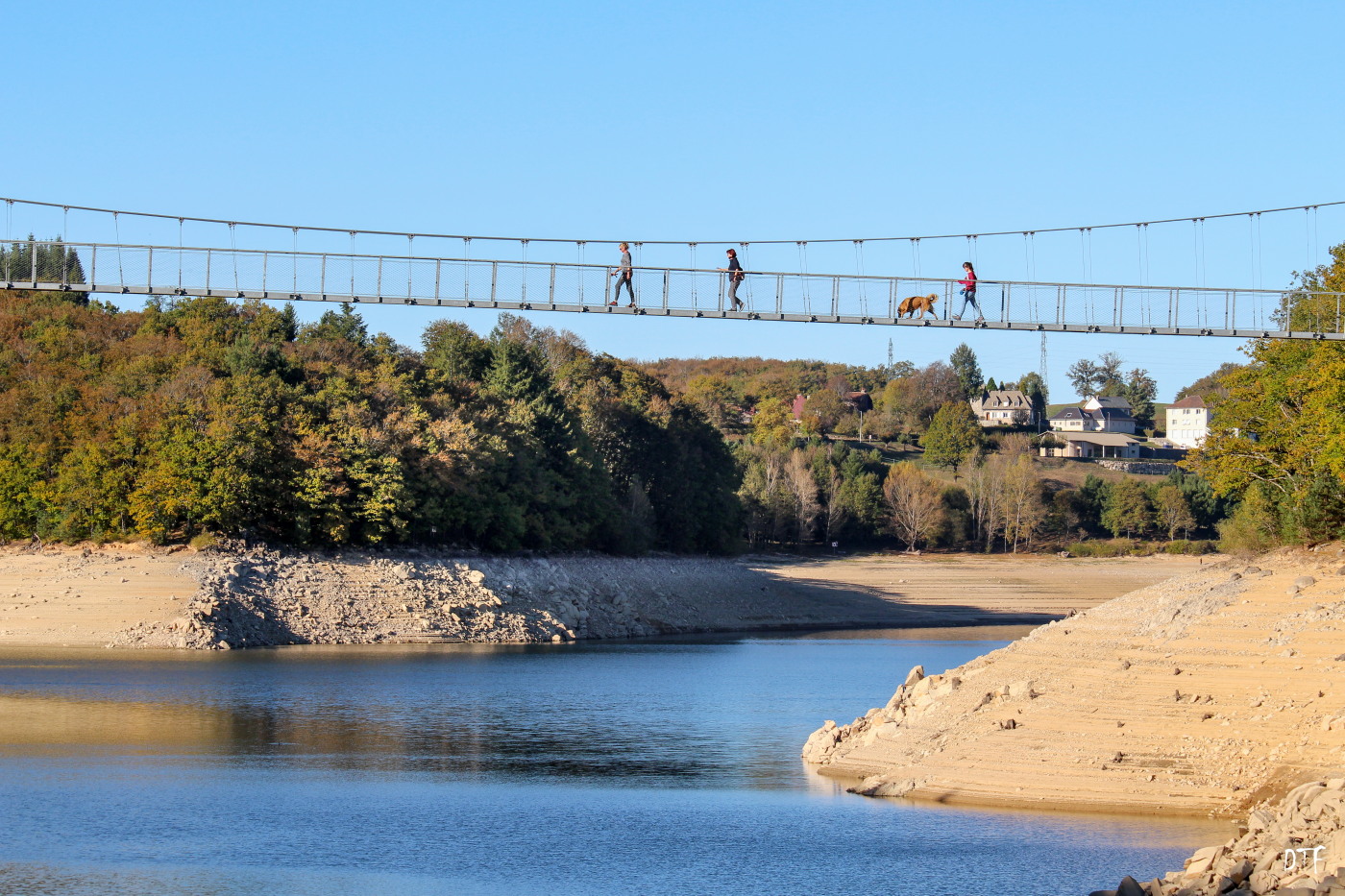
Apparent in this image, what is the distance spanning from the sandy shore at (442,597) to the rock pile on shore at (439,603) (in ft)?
0.21

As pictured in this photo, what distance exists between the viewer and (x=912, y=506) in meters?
96.4

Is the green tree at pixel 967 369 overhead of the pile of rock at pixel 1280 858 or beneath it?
overhead

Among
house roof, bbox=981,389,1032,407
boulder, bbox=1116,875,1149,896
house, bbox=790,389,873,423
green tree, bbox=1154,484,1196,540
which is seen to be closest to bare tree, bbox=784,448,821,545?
green tree, bbox=1154,484,1196,540

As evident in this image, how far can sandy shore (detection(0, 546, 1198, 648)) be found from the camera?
156 feet

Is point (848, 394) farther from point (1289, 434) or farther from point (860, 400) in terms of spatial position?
point (1289, 434)

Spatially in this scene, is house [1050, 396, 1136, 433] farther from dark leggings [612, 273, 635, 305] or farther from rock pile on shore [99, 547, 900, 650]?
dark leggings [612, 273, 635, 305]

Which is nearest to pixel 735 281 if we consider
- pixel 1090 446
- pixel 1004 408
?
pixel 1090 446

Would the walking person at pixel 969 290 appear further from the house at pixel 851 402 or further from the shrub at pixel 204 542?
the house at pixel 851 402

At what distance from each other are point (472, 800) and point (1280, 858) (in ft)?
43.7

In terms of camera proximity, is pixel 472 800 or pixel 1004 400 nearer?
pixel 472 800

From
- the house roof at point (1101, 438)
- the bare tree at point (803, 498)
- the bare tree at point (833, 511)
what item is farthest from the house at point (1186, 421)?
the bare tree at point (803, 498)

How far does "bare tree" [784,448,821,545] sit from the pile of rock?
260 feet

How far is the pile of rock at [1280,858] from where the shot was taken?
1320 cm

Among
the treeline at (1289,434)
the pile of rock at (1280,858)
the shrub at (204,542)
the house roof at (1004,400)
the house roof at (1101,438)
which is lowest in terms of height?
the pile of rock at (1280,858)
